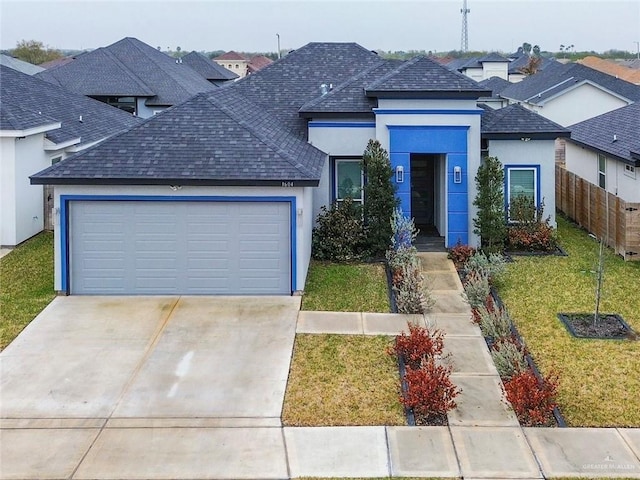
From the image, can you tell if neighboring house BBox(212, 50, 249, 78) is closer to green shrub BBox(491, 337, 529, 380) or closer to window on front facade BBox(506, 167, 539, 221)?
window on front facade BBox(506, 167, 539, 221)

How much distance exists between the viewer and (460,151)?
16953 millimetres

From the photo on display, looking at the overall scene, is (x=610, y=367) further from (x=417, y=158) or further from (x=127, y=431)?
(x=417, y=158)

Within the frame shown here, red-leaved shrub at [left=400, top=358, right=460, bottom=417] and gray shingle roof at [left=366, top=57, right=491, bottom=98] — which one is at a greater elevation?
gray shingle roof at [left=366, top=57, right=491, bottom=98]

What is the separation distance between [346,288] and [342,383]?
15.2ft

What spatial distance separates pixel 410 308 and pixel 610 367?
12.3 ft

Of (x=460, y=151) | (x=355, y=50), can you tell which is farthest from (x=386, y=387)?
(x=355, y=50)

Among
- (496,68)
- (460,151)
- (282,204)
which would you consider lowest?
(282,204)

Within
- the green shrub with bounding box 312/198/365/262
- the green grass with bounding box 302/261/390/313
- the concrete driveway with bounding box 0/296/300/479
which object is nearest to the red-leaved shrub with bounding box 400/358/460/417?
the concrete driveway with bounding box 0/296/300/479

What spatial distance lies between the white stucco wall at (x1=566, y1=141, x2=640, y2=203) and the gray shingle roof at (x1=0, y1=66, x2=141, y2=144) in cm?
1226

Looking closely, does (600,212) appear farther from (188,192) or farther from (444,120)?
(188,192)

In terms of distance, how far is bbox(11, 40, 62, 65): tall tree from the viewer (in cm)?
8875

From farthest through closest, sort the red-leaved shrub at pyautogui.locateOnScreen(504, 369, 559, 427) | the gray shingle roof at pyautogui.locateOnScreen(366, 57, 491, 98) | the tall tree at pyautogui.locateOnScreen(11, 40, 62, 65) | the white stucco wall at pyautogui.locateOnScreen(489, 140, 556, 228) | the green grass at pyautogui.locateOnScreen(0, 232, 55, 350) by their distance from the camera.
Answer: the tall tree at pyautogui.locateOnScreen(11, 40, 62, 65), the white stucco wall at pyautogui.locateOnScreen(489, 140, 556, 228), the gray shingle roof at pyautogui.locateOnScreen(366, 57, 491, 98), the green grass at pyautogui.locateOnScreen(0, 232, 55, 350), the red-leaved shrub at pyautogui.locateOnScreen(504, 369, 559, 427)

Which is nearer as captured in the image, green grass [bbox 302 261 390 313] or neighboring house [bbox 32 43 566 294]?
green grass [bbox 302 261 390 313]

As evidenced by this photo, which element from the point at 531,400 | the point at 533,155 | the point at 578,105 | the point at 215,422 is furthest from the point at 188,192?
the point at 578,105
